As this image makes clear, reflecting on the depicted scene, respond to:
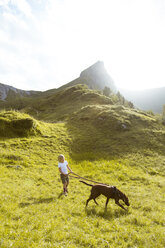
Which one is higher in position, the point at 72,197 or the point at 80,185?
the point at 72,197

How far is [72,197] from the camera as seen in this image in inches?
338

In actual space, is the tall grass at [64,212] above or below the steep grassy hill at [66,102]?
below

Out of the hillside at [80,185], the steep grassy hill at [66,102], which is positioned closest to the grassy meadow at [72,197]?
the hillside at [80,185]

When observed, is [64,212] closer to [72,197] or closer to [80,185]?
A: [72,197]

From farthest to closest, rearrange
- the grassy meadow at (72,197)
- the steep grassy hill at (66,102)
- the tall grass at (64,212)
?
1. the steep grassy hill at (66,102)
2. the grassy meadow at (72,197)
3. the tall grass at (64,212)

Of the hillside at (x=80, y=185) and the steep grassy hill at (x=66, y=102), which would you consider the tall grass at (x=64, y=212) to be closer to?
the hillside at (x=80, y=185)

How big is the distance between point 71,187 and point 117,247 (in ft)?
22.1

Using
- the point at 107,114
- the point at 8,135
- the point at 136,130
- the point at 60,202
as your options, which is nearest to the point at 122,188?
the point at 60,202

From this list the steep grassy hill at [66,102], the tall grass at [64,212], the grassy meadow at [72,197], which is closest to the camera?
the tall grass at [64,212]

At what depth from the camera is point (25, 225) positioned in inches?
Result: 200

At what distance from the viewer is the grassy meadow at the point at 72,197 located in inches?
184

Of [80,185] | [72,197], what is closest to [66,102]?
[80,185]

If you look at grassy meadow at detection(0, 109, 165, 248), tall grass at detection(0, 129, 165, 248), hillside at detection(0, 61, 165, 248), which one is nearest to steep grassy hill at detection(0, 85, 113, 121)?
hillside at detection(0, 61, 165, 248)

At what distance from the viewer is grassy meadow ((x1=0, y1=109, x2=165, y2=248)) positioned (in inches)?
184
